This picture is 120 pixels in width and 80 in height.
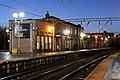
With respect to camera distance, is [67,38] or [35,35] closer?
[35,35]

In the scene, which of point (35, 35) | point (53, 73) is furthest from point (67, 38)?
point (53, 73)

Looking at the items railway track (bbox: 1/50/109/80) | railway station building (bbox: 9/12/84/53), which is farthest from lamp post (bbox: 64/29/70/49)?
railway track (bbox: 1/50/109/80)

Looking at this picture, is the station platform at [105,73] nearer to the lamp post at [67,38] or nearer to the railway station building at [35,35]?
the railway station building at [35,35]

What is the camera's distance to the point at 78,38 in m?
78.6

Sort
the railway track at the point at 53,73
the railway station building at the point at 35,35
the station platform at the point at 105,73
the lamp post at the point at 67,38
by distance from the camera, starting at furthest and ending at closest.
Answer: the lamp post at the point at 67,38 → the railway station building at the point at 35,35 → the railway track at the point at 53,73 → the station platform at the point at 105,73

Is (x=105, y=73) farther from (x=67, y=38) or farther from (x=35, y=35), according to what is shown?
(x=67, y=38)

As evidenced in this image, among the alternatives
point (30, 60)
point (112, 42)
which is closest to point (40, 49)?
point (30, 60)

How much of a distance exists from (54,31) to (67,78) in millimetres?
39657

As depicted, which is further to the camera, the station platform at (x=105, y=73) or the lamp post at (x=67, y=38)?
the lamp post at (x=67, y=38)

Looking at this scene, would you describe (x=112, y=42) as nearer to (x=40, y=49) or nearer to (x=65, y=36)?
(x=65, y=36)

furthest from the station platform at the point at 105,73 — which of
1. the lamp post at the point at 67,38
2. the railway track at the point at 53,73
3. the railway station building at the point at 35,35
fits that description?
the lamp post at the point at 67,38

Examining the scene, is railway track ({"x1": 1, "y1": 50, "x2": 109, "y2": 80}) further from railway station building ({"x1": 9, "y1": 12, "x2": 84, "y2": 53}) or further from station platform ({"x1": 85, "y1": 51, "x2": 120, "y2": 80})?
railway station building ({"x1": 9, "y1": 12, "x2": 84, "y2": 53})

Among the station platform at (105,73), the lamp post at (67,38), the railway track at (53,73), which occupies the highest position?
the lamp post at (67,38)

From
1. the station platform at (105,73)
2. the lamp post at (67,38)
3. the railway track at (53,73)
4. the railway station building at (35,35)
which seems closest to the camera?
the station platform at (105,73)
